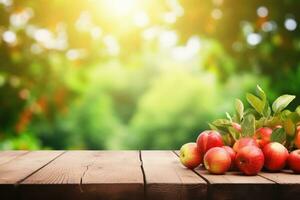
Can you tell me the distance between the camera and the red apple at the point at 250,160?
1.79 meters

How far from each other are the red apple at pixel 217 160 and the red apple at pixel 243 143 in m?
0.09

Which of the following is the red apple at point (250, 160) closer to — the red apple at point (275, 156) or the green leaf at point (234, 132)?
the red apple at point (275, 156)

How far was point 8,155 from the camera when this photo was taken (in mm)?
2438

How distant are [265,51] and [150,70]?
83.5 ft

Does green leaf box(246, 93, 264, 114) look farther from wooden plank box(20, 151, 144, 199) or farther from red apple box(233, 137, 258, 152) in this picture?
wooden plank box(20, 151, 144, 199)

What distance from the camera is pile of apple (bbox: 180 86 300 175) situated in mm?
1830

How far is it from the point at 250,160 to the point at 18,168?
816 millimetres

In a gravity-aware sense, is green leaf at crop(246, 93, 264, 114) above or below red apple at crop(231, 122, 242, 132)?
above

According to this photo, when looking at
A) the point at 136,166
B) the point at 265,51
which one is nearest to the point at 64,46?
the point at 265,51

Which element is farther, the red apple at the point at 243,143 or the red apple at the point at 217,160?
the red apple at the point at 243,143

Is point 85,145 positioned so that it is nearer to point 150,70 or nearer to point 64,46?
point 150,70

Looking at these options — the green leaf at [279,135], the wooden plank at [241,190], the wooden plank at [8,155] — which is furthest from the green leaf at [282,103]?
the wooden plank at [8,155]

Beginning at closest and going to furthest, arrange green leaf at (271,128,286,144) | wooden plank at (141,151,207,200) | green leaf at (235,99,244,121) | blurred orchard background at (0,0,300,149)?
wooden plank at (141,151,207,200) → green leaf at (271,128,286,144) → green leaf at (235,99,244,121) → blurred orchard background at (0,0,300,149)

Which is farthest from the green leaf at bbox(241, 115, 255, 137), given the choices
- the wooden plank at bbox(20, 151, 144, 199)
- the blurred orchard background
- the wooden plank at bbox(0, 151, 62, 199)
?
the blurred orchard background
